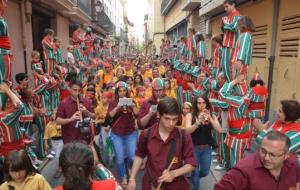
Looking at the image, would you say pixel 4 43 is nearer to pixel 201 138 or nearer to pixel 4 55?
pixel 4 55

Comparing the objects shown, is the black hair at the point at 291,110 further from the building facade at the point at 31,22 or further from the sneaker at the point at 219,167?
the building facade at the point at 31,22

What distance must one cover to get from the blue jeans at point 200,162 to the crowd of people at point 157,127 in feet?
0.05

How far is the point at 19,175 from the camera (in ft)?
9.17

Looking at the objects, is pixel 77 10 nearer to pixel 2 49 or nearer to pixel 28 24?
pixel 28 24

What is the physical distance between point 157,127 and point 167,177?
18.1 inches

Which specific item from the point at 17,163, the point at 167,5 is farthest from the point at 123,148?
the point at 167,5

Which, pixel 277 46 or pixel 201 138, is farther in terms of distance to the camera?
pixel 277 46

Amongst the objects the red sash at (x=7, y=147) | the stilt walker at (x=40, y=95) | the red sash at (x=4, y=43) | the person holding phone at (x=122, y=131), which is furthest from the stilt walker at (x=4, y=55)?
the stilt walker at (x=40, y=95)

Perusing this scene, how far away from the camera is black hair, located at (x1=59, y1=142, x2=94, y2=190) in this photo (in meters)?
1.95


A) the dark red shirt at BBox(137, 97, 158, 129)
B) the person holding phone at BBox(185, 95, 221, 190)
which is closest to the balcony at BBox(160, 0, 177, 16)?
the dark red shirt at BBox(137, 97, 158, 129)

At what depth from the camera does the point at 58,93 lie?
25.9ft

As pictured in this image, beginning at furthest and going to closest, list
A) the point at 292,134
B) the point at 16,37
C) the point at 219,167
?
the point at 16,37 < the point at 219,167 < the point at 292,134

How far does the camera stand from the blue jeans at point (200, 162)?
15.3 ft

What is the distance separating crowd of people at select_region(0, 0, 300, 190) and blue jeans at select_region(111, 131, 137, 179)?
16 mm
